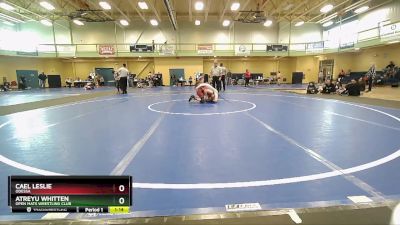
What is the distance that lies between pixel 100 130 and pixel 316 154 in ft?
13.9

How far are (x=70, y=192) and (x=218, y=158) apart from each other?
8.30 feet

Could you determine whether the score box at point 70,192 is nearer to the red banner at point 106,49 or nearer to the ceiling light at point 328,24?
the red banner at point 106,49

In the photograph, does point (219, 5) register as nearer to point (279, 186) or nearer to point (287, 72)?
point (287, 72)

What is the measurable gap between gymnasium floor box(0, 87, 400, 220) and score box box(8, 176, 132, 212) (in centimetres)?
102

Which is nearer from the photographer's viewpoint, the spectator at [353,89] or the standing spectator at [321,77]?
the spectator at [353,89]

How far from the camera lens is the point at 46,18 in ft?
78.2

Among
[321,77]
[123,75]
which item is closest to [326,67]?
[321,77]

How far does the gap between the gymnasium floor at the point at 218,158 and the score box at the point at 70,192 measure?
1024 mm

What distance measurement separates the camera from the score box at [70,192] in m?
1.19

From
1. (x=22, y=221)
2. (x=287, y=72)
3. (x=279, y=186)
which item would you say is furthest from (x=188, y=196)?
(x=287, y=72)

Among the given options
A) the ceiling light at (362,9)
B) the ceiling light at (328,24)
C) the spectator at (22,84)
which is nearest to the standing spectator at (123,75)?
the spectator at (22,84)


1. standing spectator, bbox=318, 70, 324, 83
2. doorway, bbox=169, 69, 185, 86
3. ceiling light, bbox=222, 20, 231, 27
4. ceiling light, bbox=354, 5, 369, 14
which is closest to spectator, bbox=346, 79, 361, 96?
ceiling light, bbox=354, 5, 369, 14

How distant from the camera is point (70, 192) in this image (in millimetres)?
1210

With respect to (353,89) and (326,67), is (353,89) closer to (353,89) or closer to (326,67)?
(353,89)
